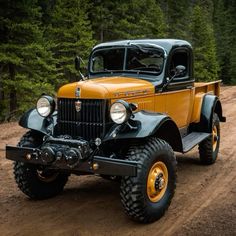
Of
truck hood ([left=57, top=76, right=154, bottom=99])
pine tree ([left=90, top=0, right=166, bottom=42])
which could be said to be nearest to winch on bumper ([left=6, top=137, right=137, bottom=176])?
truck hood ([left=57, top=76, right=154, bottom=99])

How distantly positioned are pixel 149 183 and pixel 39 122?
1864mm

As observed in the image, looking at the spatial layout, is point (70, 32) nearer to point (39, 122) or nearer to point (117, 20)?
point (117, 20)

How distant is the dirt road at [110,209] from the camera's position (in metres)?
5.24

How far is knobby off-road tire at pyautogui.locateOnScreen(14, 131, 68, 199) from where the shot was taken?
6109 millimetres

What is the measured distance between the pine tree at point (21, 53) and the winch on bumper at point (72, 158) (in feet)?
36.1

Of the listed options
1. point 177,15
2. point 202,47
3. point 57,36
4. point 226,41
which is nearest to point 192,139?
point 57,36

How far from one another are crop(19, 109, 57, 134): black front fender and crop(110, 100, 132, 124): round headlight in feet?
3.57

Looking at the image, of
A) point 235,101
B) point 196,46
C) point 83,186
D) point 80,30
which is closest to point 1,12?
point 80,30

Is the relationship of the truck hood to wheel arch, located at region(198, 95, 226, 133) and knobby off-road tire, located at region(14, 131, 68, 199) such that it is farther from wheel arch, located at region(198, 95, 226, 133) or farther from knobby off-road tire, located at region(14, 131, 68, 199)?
wheel arch, located at region(198, 95, 226, 133)

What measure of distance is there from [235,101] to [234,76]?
108 feet

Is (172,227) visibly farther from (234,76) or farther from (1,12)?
(234,76)

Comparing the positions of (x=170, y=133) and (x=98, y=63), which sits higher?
(x=98, y=63)

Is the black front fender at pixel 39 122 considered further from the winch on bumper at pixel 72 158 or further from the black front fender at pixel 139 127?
the black front fender at pixel 139 127

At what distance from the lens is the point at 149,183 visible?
17.8 ft
